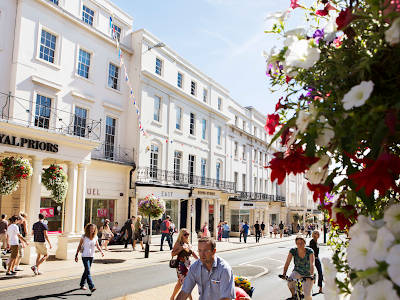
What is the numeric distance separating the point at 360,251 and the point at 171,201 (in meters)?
24.9

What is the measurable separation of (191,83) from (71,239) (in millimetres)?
18041

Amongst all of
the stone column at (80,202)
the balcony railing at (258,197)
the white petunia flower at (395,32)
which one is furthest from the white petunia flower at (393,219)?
the balcony railing at (258,197)

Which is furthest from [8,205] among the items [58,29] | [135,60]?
[135,60]

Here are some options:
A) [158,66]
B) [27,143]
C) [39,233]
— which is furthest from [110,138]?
[39,233]

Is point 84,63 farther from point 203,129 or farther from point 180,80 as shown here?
point 203,129

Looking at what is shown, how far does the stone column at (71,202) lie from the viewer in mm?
15273

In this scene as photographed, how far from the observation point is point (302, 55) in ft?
4.30

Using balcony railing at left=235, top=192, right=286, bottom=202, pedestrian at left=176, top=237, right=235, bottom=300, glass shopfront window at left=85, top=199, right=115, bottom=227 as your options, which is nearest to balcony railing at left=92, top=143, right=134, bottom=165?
glass shopfront window at left=85, top=199, right=115, bottom=227

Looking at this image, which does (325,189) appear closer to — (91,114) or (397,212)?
(397,212)

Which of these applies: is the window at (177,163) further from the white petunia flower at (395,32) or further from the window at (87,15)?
the white petunia flower at (395,32)

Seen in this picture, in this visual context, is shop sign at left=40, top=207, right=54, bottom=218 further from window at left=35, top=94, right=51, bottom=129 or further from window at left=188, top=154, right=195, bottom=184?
window at left=188, top=154, right=195, bottom=184

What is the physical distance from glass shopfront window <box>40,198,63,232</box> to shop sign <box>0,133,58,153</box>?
4254 millimetres

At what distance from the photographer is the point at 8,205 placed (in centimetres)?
1770

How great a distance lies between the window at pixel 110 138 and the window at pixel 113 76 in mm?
2168
